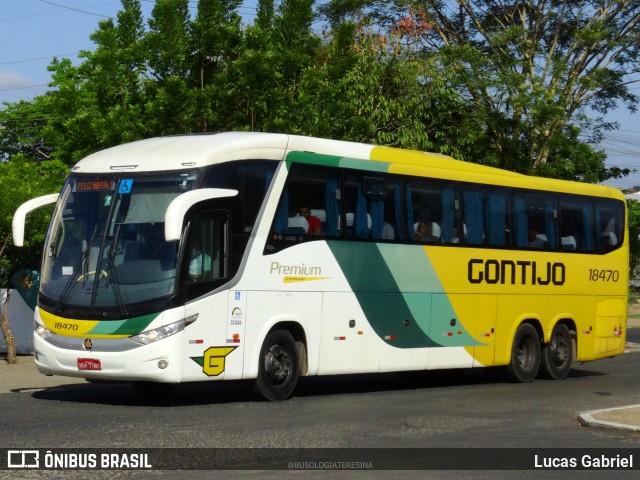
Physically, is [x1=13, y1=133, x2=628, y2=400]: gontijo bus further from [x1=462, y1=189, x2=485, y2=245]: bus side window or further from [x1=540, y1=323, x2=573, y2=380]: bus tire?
[x1=540, y1=323, x2=573, y2=380]: bus tire

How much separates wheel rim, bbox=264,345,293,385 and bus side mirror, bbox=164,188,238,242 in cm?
228

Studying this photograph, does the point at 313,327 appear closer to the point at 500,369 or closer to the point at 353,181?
the point at 353,181

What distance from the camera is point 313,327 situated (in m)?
17.0

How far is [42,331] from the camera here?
51.0ft

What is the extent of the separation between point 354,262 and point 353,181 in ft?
3.94

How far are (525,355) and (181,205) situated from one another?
950 cm

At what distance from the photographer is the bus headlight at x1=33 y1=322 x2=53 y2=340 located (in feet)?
50.6

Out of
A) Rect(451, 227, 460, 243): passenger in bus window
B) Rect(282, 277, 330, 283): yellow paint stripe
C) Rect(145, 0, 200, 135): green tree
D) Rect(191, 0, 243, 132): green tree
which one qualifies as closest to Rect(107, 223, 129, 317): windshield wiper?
Rect(282, 277, 330, 283): yellow paint stripe

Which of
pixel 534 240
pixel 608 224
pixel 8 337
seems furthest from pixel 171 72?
pixel 608 224

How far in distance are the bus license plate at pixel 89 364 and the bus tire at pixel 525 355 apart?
Answer: 9.07 metres

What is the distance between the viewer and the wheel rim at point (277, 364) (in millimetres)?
16250

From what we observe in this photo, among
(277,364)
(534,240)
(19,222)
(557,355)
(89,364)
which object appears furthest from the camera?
(557,355)

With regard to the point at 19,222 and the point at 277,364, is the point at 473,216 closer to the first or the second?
the point at 277,364

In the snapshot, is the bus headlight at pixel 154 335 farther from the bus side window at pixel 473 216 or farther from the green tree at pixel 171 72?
the green tree at pixel 171 72
